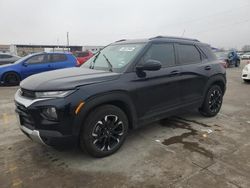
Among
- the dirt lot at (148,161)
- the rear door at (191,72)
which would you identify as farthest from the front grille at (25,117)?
the rear door at (191,72)

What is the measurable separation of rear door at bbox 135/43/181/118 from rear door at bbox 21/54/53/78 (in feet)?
25.3

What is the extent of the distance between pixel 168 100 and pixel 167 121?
1.00 m

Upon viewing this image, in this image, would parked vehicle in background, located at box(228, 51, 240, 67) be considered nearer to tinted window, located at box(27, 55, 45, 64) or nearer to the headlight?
tinted window, located at box(27, 55, 45, 64)

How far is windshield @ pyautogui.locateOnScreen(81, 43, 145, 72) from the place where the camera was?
3.90 meters

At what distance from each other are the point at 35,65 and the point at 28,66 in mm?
300

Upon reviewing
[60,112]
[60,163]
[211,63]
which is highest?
[211,63]

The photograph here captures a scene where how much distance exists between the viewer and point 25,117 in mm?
3305

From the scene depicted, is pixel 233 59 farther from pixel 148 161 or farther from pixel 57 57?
pixel 148 161

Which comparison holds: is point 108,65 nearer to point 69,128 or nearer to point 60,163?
point 69,128

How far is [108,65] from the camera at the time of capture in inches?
160

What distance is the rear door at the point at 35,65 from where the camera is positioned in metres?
10.5

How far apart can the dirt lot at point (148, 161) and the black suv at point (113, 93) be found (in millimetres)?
356

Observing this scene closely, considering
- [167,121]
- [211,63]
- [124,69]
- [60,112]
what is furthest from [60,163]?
[211,63]

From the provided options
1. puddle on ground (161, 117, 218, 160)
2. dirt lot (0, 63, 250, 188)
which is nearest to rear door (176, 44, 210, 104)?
puddle on ground (161, 117, 218, 160)
